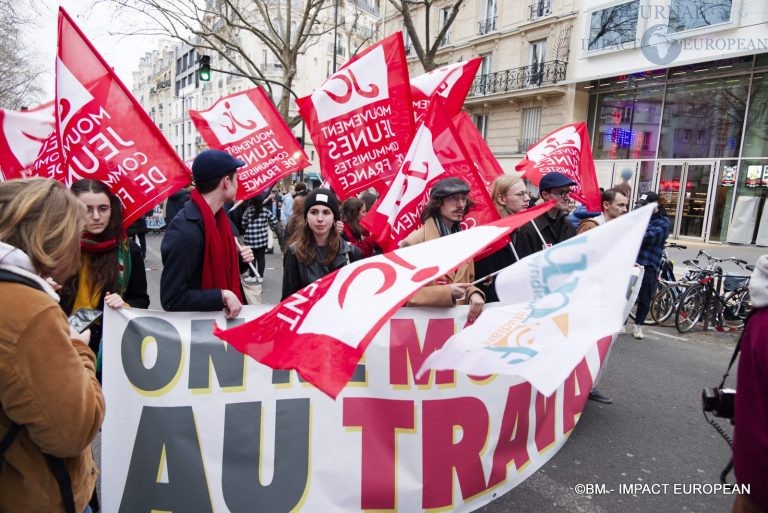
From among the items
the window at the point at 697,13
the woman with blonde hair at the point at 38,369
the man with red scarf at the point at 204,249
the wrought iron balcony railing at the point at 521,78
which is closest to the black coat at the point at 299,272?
the man with red scarf at the point at 204,249

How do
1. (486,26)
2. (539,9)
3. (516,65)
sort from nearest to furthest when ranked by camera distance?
(539,9), (516,65), (486,26)

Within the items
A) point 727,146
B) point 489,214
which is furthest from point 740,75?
point 489,214

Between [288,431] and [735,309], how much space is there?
7.93m

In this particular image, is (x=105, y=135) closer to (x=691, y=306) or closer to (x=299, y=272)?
(x=299, y=272)

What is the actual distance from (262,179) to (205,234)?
10.5ft

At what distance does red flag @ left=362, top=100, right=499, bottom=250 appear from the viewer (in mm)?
3738

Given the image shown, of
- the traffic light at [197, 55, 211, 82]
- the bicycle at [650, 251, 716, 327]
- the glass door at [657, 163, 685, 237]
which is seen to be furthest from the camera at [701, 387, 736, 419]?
the glass door at [657, 163, 685, 237]

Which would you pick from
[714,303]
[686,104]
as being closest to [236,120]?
[714,303]

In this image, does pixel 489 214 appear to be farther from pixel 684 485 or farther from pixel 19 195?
pixel 19 195

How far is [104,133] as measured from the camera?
2.86 metres

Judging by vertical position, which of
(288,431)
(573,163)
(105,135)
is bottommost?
(288,431)

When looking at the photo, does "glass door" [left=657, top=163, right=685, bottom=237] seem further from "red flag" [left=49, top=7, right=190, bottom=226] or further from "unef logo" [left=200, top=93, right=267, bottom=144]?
"red flag" [left=49, top=7, right=190, bottom=226]

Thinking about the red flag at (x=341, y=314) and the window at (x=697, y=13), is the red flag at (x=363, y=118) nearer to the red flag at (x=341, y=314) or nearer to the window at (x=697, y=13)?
the red flag at (x=341, y=314)

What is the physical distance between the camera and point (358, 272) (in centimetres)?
193
